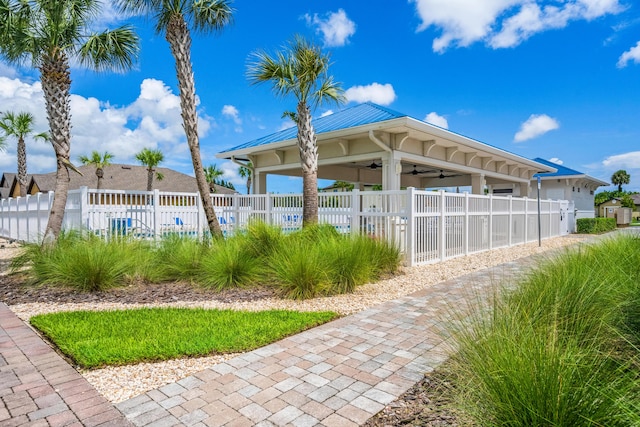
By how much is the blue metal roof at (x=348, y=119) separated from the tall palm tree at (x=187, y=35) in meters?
3.84

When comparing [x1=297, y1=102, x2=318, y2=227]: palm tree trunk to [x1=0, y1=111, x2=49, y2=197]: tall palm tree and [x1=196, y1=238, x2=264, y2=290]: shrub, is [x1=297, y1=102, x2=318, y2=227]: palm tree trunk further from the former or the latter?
[x1=0, y1=111, x2=49, y2=197]: tall palm tree

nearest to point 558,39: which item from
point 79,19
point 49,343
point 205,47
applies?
point 205,47

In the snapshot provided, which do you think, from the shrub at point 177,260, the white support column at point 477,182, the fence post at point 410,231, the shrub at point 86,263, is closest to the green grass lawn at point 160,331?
Result: the shrub at point 86,263

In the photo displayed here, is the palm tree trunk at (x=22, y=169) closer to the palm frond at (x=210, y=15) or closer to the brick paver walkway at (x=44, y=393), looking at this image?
the palm frond at (x=210, y=15)

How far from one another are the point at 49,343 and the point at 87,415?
6.46ft

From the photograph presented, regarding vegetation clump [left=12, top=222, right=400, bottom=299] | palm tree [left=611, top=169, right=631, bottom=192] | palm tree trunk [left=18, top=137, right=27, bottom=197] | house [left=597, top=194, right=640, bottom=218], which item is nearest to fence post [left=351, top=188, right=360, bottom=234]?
vegetation clump [left=12, top=222, right=400, bottom=299]

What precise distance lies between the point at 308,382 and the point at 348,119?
34.3ft

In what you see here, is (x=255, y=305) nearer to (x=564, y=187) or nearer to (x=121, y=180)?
(x=564, y=187)

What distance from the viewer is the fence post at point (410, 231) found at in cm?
841

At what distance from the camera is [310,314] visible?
4754mm

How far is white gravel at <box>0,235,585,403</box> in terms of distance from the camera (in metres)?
2.97

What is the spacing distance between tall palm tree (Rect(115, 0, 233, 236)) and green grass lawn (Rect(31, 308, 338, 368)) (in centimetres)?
483

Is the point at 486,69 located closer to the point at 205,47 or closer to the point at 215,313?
the point at 205,47

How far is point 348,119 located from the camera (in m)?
12.3
